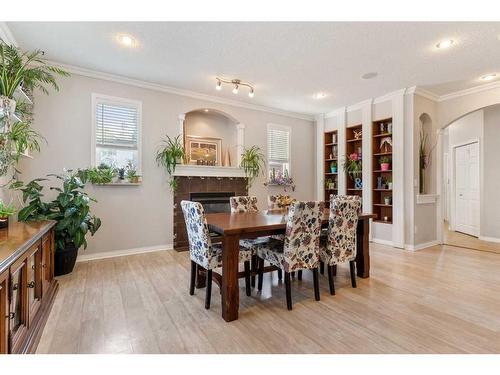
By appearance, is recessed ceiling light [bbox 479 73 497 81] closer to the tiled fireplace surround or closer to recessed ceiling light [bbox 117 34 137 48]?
the tiled fireplace surround

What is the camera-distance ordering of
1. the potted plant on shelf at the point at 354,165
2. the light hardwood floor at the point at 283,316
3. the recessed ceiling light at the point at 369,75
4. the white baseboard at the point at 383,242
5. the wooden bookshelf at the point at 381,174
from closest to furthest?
the light hardwood floor at the point at 283,316
the recessed ceiling light at the point at 369,75
the white baseboard at the point at 383,242
the wooden bookshelf at the point at 381,174
the potted plant on shelf at the point at 354,165

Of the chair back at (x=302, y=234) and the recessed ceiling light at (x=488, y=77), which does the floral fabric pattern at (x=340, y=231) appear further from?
the recessed ceiling light at (x=488, y=77)

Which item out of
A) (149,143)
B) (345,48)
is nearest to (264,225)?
(345,48)

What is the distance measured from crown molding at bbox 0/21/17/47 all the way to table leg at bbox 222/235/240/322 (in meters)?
3.05

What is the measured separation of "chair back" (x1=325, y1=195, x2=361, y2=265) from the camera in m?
2.62

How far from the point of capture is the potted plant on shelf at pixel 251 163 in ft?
16.9

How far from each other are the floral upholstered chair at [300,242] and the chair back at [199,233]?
632mm

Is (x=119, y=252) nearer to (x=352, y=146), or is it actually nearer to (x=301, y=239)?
(x=301, y=239)

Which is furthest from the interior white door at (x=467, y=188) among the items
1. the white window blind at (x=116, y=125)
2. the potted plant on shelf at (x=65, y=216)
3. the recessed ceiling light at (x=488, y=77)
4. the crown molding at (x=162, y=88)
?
the potted plant on shelf at (x=65, y=216)

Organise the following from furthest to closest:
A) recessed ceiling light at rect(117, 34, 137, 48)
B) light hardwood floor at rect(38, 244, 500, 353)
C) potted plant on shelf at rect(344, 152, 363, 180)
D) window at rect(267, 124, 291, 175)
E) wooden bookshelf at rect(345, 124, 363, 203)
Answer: window at rect(267, 124, 291, 175) < wooden bookshelf at rect(345, 124, 363, 203) < potted plant on shelf at rect(344, 152, 363, 180) < recessed ceiling light at rect(117, 34, 137, 48) < light hardwood floor at rect(38, 244, 500, 353)

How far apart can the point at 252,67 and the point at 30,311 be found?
11.4 feet

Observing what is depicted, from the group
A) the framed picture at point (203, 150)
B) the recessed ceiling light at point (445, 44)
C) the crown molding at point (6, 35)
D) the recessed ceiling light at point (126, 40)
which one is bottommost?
the framed picture at point (203, 150)

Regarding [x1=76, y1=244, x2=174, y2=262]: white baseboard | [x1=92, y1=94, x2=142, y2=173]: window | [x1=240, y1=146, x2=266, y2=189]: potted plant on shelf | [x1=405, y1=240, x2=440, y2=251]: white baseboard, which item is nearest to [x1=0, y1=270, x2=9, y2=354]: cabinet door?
[x1=76, y1=244, x2=174, y2=262]: white baseboard
